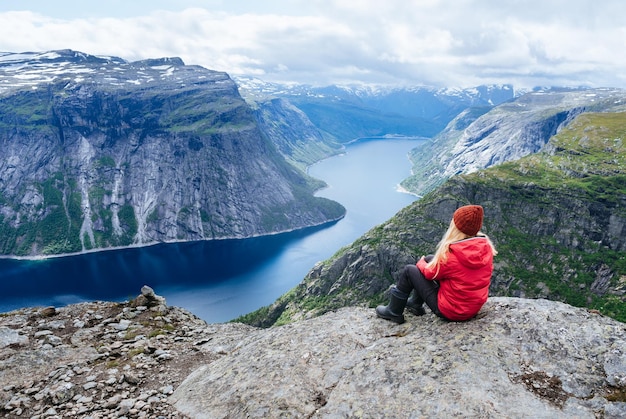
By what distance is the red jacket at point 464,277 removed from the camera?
505 inches

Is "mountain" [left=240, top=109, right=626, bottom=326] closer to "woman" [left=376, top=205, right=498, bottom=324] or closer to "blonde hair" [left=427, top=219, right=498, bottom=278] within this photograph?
"woman" [left=376, top=205, right=498, bottom=324]

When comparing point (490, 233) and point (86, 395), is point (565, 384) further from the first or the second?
point (490, 233)

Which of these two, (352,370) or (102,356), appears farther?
(102,356)

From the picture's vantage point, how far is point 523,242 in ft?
493

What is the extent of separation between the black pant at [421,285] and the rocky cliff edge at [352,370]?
0.74 m

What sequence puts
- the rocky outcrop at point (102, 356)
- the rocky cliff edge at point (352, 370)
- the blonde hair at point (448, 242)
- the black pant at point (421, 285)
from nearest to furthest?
the rocky cliff edge at point (352, 370) < the blonde hair at point (448, 242) < the black pant at point (421, 285) < the rocky outcrop at point (102, 356)

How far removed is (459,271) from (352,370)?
183 inches

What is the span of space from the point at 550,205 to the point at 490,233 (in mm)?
27988

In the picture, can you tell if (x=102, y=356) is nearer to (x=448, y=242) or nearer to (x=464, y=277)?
(x=448, y=242)

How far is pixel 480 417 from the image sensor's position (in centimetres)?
1027

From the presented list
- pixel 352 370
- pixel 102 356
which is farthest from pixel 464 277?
pixel 102 356

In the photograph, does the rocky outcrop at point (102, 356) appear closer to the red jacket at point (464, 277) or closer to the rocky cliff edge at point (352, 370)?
the rocky cliff edge at point (352, 370)

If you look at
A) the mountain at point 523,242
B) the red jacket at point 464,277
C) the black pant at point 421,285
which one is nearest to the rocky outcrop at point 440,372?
the red jacket at point 464,277

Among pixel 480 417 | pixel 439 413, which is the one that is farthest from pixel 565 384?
pixel 439 413
